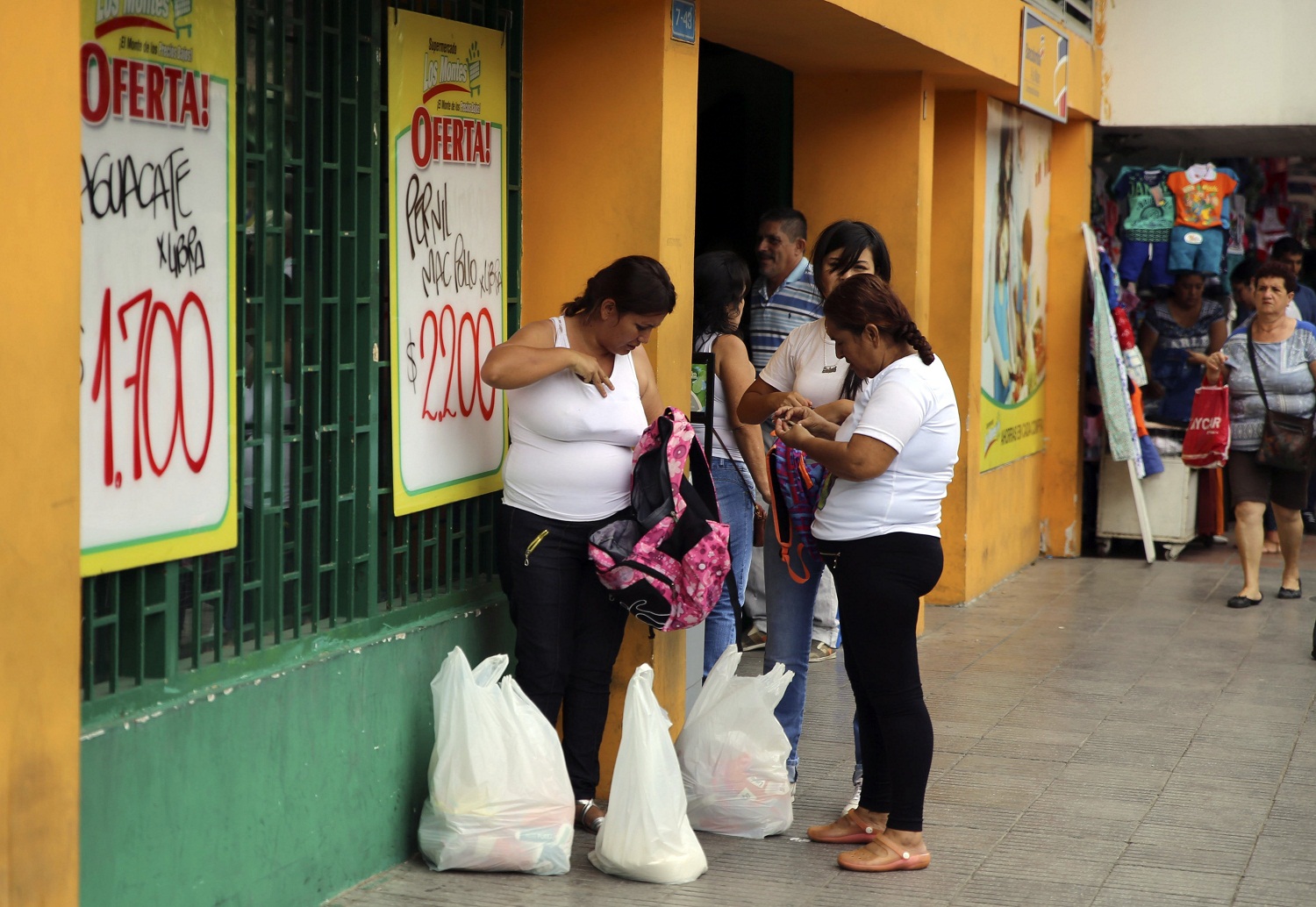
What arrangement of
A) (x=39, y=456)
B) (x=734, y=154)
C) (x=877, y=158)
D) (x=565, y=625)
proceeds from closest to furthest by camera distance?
(x=39, y=456)
(x=565, y=625)
(x=877, y=158)
(x=734, y=154)

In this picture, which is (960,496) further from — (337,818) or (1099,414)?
(337,818)

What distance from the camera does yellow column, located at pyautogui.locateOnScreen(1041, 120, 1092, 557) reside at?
10.4 metres

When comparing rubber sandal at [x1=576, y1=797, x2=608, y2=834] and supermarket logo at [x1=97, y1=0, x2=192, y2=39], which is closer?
supermarket logo at [x1=97, y1=0, x2=192, y2=39]

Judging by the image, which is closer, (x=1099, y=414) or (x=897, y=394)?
(x=897, y=394)

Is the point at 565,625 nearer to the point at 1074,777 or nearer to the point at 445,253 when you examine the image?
the point at 445,253

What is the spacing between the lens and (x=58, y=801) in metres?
2.92

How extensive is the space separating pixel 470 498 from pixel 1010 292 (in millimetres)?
5618

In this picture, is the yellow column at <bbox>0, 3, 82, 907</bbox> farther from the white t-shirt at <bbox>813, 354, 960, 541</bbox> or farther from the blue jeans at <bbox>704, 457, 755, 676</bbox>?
the blue jeans at <bbox>704, 457, 755, 676</bbox>

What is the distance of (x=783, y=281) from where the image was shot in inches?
261

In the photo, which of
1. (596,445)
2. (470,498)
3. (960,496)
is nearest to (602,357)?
(596,445)

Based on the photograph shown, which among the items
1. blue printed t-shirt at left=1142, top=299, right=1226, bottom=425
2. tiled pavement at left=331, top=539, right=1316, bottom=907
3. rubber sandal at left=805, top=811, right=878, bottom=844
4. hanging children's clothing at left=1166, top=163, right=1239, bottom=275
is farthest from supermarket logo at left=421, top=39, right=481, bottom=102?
blue printed t-shirt at left=1142, top=299, right=1226, bottom=425

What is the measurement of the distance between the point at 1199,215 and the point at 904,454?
7089 millimetres

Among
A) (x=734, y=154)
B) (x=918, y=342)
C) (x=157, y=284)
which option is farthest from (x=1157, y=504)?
(x=157, y=284)

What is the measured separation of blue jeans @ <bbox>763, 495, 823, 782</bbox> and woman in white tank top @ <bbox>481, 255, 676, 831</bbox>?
23.9 inches
